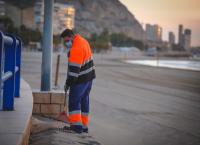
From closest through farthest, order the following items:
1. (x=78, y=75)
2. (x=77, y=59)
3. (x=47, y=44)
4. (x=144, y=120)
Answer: (x=77, y=59)
(x=78, y=75)
(x=47, y=44)
(x=144, y=120)

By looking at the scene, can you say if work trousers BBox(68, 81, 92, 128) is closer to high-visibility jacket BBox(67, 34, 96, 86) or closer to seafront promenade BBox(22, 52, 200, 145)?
high-visibility jacket BBox(67, 34, 96, 86)

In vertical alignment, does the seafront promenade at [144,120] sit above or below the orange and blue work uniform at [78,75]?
below

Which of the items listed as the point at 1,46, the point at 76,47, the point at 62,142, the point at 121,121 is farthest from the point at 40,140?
the point at 121,121

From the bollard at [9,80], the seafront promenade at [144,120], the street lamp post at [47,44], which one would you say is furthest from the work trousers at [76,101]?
the street lamp post at [47,44]

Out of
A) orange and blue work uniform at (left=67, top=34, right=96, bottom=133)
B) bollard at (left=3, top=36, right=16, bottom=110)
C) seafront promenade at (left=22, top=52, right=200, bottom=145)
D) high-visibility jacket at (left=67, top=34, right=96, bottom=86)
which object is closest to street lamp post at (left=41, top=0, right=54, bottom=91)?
seafront promenade at (left=22, top=52, right=200, bottom=145)

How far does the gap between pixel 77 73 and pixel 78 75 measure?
12cm

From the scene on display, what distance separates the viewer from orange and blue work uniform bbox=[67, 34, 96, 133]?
20.8ft

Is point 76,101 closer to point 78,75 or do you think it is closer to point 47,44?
point 78,75

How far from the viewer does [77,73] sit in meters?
6.36

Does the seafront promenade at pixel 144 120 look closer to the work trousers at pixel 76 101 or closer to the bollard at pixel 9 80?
the work trousers at pixel 76 101

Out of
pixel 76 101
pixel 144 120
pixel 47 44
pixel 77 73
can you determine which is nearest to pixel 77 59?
pixel 77 73

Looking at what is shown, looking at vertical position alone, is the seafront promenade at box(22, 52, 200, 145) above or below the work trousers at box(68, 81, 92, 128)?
below

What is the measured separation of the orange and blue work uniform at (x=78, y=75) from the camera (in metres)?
6.33

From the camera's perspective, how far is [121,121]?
8734 millimetres
